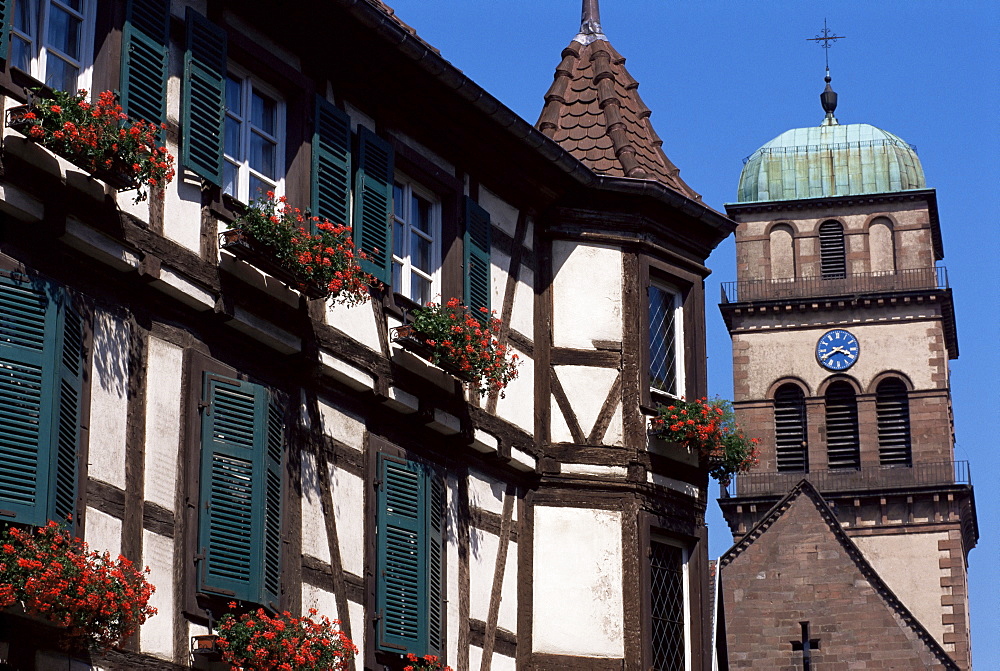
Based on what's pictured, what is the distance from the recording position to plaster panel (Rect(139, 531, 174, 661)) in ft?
45.9

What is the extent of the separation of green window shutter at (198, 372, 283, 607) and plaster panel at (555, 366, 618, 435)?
483 centimetres

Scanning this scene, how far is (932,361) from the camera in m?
70.0

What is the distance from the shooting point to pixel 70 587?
12.5 meters

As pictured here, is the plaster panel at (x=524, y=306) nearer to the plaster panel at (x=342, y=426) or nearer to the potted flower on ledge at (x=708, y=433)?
the potted flower on ledge at (x=708, y=433)

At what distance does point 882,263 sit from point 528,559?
182 ft

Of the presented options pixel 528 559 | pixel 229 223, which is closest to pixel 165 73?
pixel 229 223

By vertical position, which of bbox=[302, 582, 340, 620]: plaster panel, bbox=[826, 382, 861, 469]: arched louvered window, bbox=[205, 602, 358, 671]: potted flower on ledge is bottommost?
bbox=[205, 602, 358, 671]: potted flower on ledge

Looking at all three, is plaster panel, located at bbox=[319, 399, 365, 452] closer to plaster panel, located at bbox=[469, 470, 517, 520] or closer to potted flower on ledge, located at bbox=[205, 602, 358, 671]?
plaster panel, located at bbox=[469, 470, 517, 520]

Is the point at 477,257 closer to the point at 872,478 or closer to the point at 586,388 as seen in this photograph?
the point at 586,388

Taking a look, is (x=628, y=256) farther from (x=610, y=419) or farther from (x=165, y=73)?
(x=165, y=73)

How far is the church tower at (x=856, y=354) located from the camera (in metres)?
66.3

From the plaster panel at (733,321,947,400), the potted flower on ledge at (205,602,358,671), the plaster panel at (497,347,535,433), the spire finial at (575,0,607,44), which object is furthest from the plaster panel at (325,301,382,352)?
the plaster panel at (733,321,947,400)

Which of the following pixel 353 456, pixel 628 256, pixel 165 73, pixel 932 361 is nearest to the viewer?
pixel 165 73

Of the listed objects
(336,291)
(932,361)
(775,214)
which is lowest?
(336,291)
